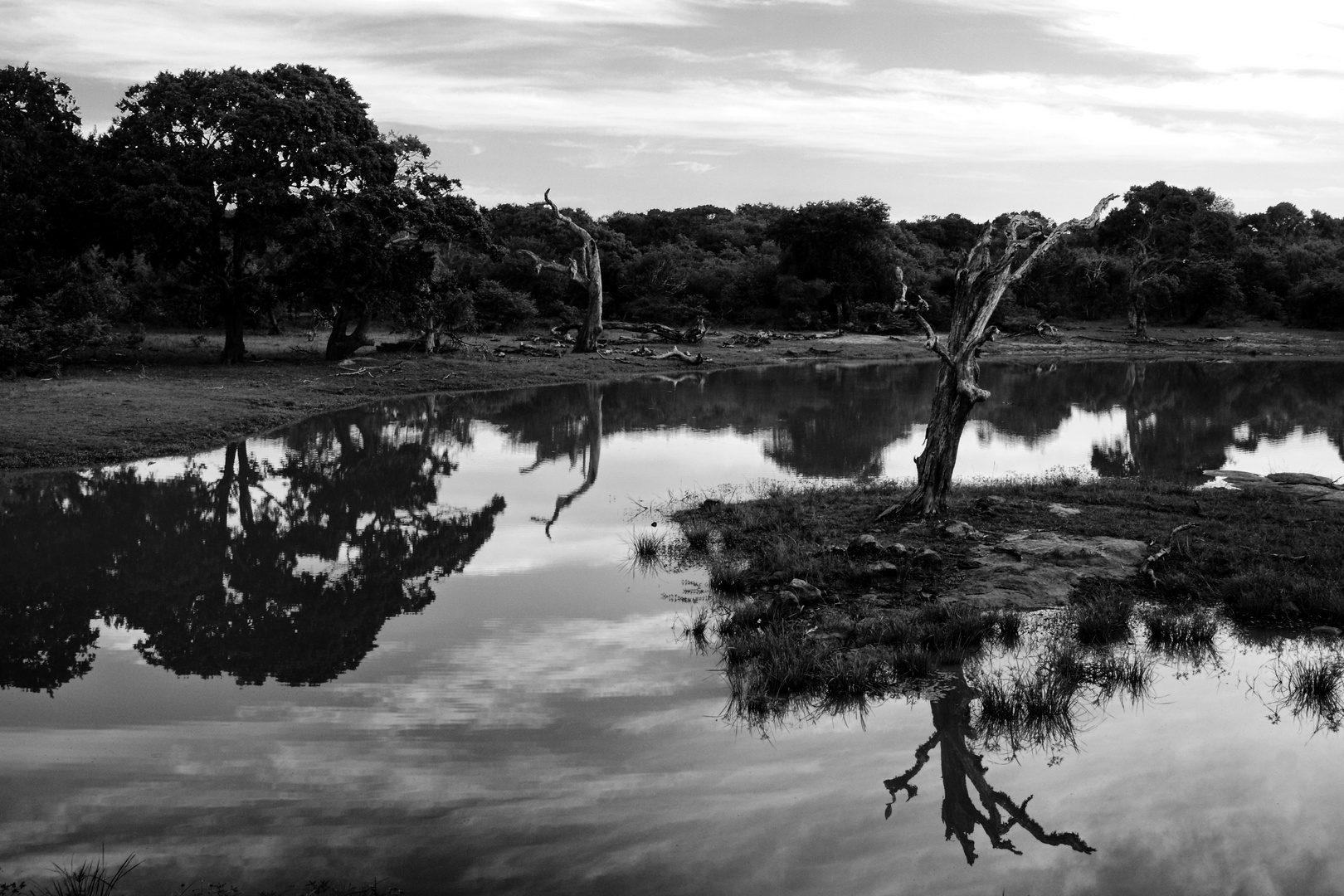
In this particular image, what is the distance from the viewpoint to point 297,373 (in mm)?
31469

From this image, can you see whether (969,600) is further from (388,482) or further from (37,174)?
(37,174)

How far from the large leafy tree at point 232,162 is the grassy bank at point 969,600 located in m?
20.8

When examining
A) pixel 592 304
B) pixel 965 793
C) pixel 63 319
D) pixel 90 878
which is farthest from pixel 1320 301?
pixel 90 878

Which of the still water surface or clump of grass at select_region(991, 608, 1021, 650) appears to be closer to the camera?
the still water surface

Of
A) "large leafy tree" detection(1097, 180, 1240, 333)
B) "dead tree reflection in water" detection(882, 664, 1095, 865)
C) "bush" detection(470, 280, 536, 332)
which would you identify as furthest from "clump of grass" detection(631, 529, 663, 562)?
"large leafy tree" detection(1097, 180, 1240, 333)

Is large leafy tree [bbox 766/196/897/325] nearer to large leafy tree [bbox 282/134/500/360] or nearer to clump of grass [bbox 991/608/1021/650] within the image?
large leafy tree [bbox 282/134/500/360]

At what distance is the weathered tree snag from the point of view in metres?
13.6

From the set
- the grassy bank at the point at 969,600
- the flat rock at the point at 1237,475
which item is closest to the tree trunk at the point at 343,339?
the grassy bank at the point at 969,600

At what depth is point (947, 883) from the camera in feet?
19.4

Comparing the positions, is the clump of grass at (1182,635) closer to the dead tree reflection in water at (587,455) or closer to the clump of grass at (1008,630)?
the clump of grass at (1008,630)

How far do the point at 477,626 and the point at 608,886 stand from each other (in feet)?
16.5

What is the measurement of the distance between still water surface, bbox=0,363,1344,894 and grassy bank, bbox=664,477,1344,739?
462 mm

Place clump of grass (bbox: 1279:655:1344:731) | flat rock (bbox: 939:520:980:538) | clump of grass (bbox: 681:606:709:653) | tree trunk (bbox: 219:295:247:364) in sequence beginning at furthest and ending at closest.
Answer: tree trunk (bbox: 219:295:247:364), flat rock (bbox: 939:520:980:538), clump of grass (bbox: 681:606:709:653), clump of grass (bbox: 1279:655:1344:731)

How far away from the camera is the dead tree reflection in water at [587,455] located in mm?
16609
